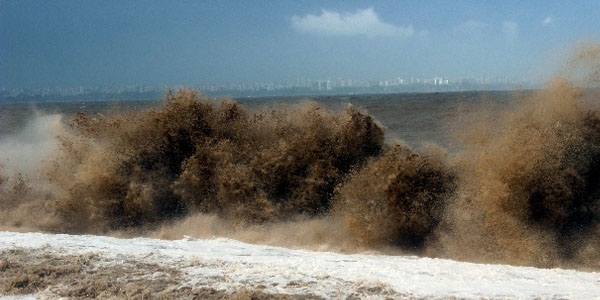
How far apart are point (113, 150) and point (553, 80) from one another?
965 centimetres

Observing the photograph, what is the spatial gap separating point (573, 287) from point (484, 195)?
11.9 ft

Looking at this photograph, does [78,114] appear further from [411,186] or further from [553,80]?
[553,80]

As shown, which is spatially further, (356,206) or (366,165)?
(366,165)

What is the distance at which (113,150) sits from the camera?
13.2 m

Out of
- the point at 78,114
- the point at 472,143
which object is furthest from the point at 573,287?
the point at 78,114

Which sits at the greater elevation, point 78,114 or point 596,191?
point 78,114

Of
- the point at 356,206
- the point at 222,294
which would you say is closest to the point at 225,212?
the point at 356,206

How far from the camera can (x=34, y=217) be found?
1264 centimetres

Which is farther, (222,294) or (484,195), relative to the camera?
(484,195)

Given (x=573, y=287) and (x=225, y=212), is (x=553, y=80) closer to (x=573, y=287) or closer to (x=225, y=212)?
(x=573, y=287)

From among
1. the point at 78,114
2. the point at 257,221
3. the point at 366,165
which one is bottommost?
the point at 257,221

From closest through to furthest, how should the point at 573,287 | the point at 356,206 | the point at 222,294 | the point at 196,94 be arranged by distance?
the point at 222,294 → the point at 573,287 → the point at 356,206 → the point at 196,94

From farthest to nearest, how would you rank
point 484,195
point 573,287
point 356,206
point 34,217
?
point 34,217 → point 356,206 → point 484,195 → point 573,287

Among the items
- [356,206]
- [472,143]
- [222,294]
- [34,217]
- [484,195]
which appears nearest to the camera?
[222,294]
